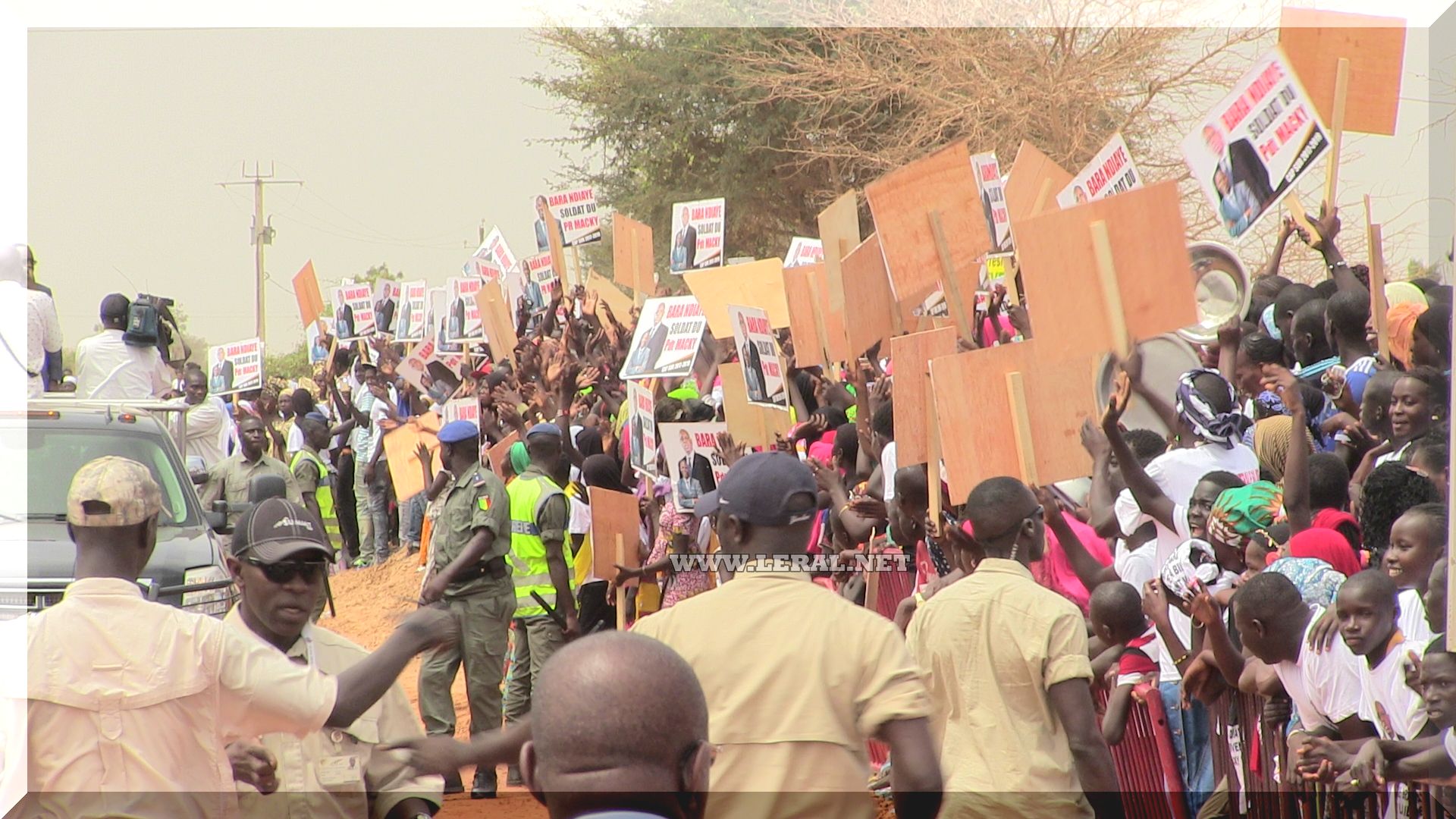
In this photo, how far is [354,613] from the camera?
15.6m

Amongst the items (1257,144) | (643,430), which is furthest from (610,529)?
(1257,144)

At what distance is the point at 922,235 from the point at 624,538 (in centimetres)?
276

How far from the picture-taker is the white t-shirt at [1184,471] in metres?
5.41

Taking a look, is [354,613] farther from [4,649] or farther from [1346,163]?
[4,649]

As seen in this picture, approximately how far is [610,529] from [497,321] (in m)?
5.31

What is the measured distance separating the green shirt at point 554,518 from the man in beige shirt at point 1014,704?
184 inches

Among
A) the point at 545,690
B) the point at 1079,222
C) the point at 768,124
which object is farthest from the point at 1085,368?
the point at 768,124

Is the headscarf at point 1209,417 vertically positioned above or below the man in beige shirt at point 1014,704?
above

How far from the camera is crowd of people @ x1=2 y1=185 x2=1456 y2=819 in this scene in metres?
2.91

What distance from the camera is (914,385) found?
19.9 feet

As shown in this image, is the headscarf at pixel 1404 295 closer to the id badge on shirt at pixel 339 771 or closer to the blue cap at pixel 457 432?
the blue cap at pixel 457 432

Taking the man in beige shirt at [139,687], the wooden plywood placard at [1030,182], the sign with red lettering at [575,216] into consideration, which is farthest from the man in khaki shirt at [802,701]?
the sign with red lettering at [575,216]

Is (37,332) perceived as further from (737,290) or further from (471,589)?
(737,290)

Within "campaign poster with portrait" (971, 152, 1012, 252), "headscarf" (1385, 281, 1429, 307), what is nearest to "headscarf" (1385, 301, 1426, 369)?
"headscarf" (1385, 281, 1429, 307)
